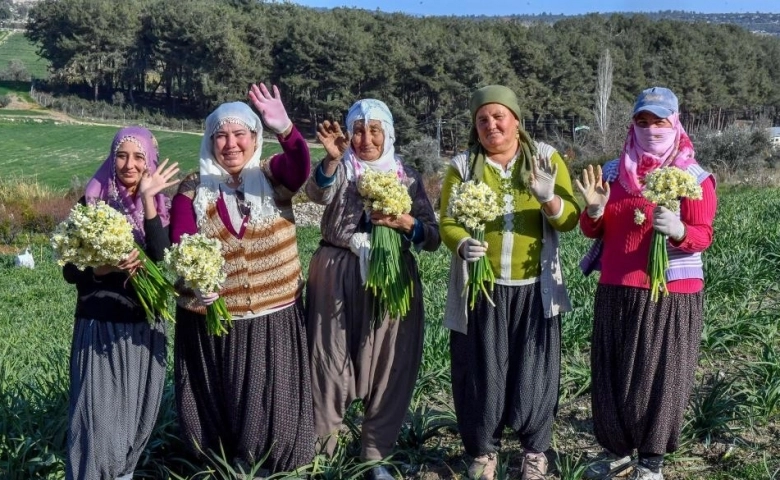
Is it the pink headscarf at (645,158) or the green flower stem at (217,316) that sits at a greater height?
the pink headscarf at (645,158)

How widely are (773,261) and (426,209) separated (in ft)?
13.7

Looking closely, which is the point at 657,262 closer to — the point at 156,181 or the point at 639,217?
the point at 639,217

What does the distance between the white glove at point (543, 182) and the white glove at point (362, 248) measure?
0.82 meters

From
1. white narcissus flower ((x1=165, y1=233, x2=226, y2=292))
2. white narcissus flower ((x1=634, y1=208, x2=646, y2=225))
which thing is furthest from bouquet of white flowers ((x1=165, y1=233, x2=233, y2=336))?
white narcissus flower ((x1=634, y1=208, x2=646, y2=225))

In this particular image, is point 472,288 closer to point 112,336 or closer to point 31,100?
point 112,336

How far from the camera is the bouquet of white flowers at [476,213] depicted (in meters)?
3.18

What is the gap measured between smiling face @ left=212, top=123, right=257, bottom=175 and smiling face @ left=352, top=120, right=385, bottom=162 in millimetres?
492

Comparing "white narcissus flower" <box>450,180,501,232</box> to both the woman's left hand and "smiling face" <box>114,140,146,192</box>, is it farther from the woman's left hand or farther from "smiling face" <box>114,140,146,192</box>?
"smiling face" <box>114,140,146,192</box>

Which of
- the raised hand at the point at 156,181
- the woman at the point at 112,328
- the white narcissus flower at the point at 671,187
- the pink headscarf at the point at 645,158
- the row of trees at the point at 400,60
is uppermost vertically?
the row of trees at the point at 400,60

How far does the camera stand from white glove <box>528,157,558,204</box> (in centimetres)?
324

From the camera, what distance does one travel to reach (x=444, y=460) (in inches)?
150

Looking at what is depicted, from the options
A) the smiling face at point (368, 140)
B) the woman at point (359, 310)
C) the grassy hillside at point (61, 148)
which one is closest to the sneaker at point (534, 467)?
the woman at point (359, 310)

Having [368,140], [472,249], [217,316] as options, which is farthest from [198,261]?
[472,249]

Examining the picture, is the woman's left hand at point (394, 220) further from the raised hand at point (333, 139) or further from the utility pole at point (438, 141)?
the utility pole at point (438, 141)
